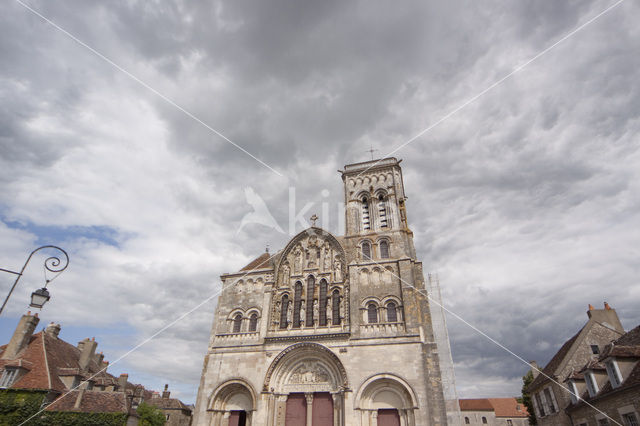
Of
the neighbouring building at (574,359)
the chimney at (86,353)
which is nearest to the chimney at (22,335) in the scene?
the chimney at (86,353)

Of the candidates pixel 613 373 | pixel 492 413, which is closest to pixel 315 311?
pixel 613 373

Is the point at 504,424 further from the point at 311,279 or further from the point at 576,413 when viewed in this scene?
the point at 311,279

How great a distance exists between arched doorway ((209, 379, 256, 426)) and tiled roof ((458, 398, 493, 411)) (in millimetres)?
51315

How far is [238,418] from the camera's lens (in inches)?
804

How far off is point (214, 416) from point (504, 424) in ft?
189

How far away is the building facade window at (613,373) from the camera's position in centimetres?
1463

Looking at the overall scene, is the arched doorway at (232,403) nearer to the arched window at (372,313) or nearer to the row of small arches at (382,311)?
the arched window at (372,313)

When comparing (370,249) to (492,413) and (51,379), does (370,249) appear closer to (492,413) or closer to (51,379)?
(51,379)

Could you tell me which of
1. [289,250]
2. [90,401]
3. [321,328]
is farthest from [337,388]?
[90,401]

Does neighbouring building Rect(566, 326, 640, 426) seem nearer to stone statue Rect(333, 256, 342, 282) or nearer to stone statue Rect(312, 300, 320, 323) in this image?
stone statue Rect(333, 256, 342, 282)

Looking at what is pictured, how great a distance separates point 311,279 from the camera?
76.3 ft

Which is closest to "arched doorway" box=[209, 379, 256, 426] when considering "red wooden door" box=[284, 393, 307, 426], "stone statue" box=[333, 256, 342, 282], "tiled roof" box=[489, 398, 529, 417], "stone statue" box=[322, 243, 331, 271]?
"red wooden door" box=[284, 393, 307, 426]

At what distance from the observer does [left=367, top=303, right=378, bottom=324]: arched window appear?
68.2 feet

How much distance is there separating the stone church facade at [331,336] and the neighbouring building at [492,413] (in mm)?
47729
